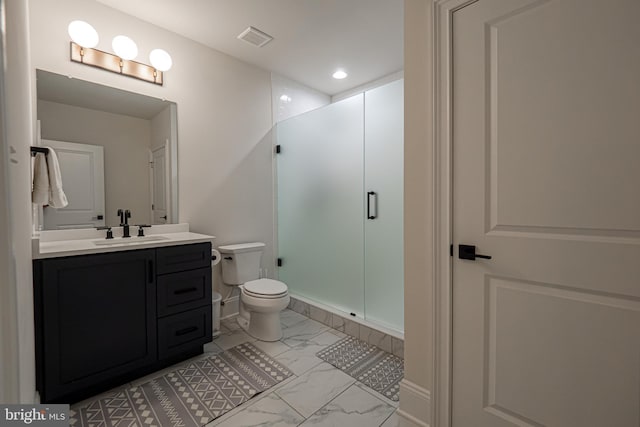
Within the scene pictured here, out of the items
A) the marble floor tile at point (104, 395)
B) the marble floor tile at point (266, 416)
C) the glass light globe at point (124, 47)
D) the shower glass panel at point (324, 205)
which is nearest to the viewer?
the marble floor tile at point (266, 416)

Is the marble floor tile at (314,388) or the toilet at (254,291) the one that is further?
the toilet at (254,291)

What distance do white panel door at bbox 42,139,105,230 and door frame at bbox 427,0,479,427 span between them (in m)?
2.25

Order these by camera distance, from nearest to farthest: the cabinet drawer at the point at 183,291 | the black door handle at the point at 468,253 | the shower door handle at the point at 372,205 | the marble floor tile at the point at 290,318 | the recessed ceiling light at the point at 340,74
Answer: the black door handle at the point at 468,253
the cabinet drawer at the point at 183,291
the shower door handle at the point at 372,205
the marble floor tile at the point at 290,318
the recessed ceiling light at the point at 340,74

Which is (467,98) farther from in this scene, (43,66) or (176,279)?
(43,66)

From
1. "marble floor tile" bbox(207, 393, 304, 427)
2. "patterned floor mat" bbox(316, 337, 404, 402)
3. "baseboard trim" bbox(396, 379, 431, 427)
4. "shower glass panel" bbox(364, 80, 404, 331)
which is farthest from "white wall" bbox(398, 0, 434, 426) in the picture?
"shower glass panel" bbox(364, 80, 404, 331)

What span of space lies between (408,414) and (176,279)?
1.59 metres

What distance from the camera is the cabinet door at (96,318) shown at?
4.72ft

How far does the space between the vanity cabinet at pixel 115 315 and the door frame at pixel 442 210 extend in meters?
1.56

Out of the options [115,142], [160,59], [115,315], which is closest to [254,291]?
[115,315]

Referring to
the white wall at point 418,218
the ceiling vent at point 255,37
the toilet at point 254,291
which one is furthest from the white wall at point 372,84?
the toilet at point 254,291

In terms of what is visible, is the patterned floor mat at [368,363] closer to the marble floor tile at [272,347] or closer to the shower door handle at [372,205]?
the marble floor tile at [272,347]

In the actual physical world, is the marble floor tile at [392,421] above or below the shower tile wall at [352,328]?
below

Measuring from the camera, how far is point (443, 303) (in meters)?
1.29

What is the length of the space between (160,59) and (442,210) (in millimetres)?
2306
